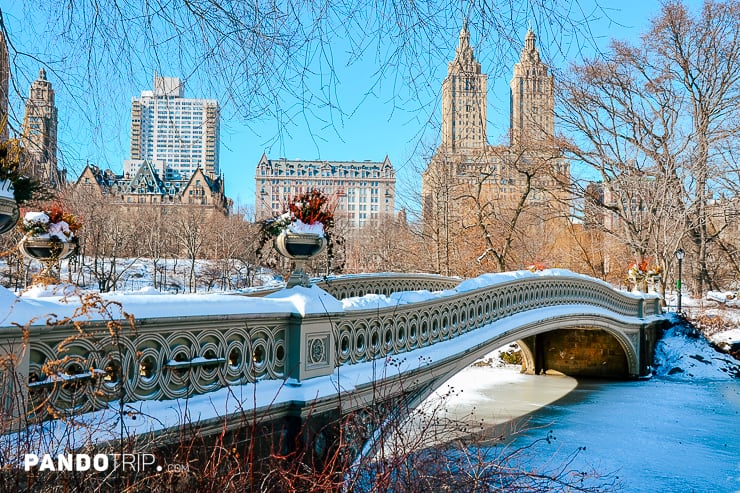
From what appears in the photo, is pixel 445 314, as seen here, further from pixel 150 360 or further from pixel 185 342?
pixel 150 360

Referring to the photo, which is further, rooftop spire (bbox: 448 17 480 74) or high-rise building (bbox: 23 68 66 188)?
rooftop spire (bbox: 448 17 480 74)

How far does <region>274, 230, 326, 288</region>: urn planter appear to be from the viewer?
6.73 meters

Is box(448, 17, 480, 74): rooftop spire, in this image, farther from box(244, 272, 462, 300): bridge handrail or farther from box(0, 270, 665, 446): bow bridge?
box(244, 272, 462, 300): bridge handrail

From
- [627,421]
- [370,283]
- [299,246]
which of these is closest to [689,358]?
[627,421]

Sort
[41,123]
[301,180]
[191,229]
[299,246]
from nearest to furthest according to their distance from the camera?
[41,123] < [299,246] < [301,180] < [191,229]

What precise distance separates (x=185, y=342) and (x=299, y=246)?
2.31m

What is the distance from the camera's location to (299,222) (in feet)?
22.2

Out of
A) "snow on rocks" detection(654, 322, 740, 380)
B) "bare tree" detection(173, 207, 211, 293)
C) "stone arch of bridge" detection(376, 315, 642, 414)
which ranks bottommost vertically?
"snow on rocks" detection(654, 322, 740, 380)

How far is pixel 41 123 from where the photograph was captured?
3461 millimetres

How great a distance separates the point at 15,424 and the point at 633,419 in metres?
13.6

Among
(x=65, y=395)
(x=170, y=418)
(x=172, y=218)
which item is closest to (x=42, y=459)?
(x=65, y=395)

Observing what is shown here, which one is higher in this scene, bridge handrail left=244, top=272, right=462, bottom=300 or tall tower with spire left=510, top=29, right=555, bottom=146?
tall tower with spire left=510, top=29, right=555, bottom=146

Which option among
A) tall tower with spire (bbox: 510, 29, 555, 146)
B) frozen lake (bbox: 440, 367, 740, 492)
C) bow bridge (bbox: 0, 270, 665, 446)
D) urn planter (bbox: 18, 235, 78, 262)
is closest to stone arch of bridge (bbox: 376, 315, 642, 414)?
bow bridge (bbox: 0, 270, 665, 446)

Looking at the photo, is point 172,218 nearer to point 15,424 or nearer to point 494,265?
point 494,265
